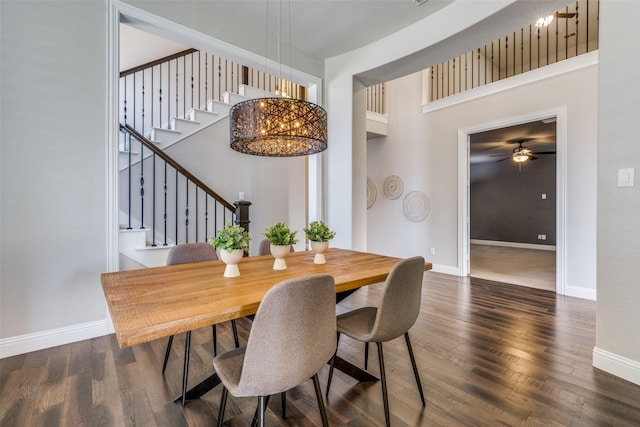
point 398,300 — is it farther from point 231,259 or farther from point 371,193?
point 371,193

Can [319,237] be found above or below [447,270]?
above

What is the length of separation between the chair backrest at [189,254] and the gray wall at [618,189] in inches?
105

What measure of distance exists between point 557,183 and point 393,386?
3492mm

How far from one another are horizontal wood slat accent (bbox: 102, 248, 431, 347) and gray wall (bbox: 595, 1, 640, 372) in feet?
4.54

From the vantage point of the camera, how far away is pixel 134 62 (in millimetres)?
4613

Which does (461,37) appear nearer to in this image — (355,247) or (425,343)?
(355,247)

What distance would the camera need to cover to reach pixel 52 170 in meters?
2.22

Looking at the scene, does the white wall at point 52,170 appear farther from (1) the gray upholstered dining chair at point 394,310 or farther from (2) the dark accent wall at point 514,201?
(2) the dark accent wall at point 514,201

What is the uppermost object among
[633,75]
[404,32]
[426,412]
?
[404,32]

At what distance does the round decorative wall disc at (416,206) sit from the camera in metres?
5.04

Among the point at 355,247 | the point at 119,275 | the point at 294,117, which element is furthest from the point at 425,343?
the point at 119,275

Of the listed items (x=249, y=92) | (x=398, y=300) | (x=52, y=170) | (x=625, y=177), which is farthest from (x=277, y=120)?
(x=249, y=92)

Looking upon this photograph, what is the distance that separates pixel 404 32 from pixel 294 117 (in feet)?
6.57

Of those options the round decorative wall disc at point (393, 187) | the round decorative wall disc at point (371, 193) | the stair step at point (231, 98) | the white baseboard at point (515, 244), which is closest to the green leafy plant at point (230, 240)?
the stair step at point (231, 98)
